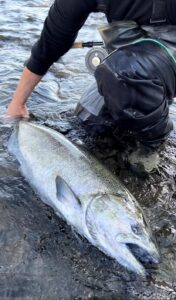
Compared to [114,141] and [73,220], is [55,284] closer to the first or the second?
[73,220]

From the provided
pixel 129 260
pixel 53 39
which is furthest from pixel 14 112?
pixel 129 260

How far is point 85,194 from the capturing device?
3.02m

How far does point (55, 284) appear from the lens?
273 centimetres

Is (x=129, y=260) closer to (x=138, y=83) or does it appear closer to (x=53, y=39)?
(x=138, y=83)

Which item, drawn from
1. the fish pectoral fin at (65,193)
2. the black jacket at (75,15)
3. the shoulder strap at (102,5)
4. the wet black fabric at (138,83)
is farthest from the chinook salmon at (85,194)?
the shoulder strap at (102,5)

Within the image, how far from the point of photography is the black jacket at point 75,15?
3.58 m

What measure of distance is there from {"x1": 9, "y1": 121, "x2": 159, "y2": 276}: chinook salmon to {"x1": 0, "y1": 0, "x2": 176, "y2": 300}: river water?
9 cm

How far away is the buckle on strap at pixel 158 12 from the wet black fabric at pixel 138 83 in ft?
0.56

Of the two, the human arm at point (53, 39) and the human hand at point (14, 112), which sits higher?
the human arm at point (53, 39)

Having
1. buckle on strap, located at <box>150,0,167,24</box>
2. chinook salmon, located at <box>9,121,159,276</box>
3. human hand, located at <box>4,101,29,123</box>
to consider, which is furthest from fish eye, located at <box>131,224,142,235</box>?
human hand, located at <box>4,101,29,123</box>

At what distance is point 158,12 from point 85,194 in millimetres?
1434

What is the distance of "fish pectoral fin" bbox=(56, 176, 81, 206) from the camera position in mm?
2973

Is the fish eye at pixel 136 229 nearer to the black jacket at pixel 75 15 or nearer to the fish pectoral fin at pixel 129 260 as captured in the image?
the fish pectoral fin at pixel 129 260

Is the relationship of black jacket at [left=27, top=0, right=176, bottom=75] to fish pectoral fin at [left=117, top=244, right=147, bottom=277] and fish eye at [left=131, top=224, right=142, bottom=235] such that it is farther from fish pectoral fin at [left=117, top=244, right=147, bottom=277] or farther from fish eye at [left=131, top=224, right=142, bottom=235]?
fish pectoral fin at [left=117, top=244, right=147, bottom=277]
